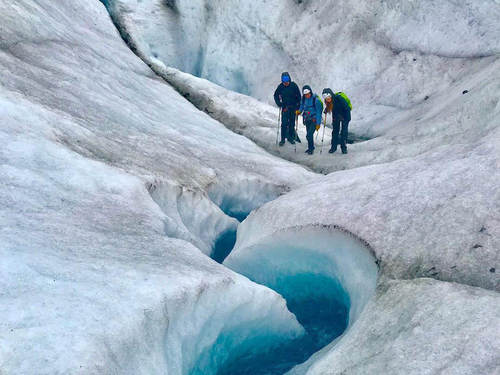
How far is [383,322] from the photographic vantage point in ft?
18.2

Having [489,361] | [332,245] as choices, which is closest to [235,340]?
[332,245]

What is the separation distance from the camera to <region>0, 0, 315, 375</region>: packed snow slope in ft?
14.0

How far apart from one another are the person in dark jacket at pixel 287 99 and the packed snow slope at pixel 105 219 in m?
2.14

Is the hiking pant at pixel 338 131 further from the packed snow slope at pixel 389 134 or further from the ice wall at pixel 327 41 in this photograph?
the ice wall at pixel 327 41

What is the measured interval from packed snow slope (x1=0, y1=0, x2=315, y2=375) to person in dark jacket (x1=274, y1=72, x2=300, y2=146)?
2142mm

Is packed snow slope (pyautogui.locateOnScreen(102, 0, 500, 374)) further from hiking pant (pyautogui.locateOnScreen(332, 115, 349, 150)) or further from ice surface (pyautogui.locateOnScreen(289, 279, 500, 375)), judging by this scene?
hiking pant (pyautogui.locateOnScreen(332, 115, 349, 150))

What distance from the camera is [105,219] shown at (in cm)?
629

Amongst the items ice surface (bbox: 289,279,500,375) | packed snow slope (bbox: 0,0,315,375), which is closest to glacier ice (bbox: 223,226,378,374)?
packed snow slope (bbox: 0,0,315,375)

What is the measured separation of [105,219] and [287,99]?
352 inches

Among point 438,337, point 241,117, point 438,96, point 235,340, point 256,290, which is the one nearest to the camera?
point 438,337

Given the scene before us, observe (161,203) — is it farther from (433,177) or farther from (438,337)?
(438,337)

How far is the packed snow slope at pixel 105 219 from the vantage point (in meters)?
4.27

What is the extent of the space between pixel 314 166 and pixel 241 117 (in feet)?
12.4

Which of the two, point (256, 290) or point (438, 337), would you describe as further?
point (256, 290)
